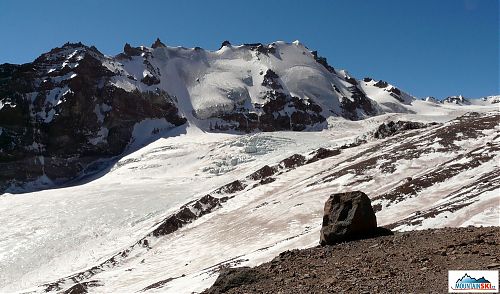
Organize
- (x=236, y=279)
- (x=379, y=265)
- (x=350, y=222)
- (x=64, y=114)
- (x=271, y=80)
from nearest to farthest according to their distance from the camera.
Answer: (x=379, y=265) → (x=236, y=279) → (x=350, y=222) → (x=64, y=114) → (x=271, y=80)

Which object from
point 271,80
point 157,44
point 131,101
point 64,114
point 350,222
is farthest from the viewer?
point 157,44

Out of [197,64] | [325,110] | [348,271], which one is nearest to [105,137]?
[197,64]

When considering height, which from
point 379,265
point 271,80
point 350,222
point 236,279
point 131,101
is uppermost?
point 271,80

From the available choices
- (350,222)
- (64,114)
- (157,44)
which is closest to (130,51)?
(157,44)

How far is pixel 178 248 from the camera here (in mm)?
46219

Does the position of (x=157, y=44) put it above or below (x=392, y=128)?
above

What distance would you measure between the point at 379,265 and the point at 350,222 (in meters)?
5.32

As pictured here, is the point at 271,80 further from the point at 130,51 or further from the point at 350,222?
the point at 350,222

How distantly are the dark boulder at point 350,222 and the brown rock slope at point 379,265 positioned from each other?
92cm

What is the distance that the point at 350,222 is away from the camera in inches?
838

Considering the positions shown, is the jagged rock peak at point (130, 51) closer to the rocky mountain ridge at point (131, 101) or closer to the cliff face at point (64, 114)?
the rocky mountain ridge at point (131, 101)

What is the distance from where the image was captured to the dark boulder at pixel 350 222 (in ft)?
69.8

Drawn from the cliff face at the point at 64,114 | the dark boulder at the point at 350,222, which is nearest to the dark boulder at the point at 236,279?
the dark boulder at the point at 350,222

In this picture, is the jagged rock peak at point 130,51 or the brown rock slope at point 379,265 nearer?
the brown rock slope at point 379,265
